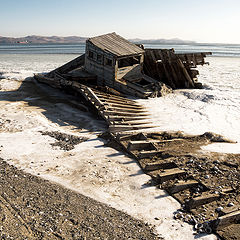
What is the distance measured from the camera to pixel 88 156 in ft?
27.5

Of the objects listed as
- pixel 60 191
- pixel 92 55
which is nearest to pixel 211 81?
pixel 92 55

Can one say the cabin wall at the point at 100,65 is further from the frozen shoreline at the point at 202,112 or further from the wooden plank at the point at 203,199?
the wooden plank at the point at 203,199

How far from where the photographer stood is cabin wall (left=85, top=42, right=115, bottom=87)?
15016mm

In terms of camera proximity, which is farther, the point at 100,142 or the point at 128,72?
the point at 128,72

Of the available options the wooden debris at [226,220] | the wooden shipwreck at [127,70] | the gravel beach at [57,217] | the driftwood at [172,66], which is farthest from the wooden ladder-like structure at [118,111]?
the wooden debris at [226,220]

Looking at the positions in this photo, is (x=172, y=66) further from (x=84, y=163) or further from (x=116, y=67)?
(x=84, y=163)

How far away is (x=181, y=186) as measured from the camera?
6547 millimetres

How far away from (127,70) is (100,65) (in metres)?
1.69

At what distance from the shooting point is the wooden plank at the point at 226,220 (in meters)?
5.21

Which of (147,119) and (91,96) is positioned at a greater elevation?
(91,96)

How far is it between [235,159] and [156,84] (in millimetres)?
8874

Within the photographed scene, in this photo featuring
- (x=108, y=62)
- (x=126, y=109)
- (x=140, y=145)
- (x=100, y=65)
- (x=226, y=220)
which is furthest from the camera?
(x=108, y=62)

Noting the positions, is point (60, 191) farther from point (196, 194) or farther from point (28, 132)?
point (28, 132)

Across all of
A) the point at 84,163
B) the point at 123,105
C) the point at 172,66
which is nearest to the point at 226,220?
the point at 84,163
